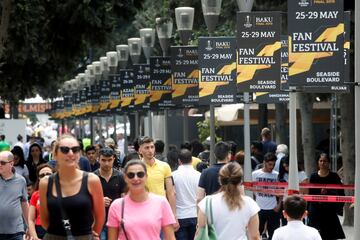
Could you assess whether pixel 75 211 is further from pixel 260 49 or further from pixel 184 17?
pixel 184 17

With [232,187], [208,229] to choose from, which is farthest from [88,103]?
[208,229]

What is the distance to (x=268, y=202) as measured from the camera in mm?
19609

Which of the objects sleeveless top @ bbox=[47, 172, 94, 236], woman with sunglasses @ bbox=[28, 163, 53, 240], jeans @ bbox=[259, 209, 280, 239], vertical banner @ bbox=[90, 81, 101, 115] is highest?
vertical banner @ bbox=[90, 81, 101, 115]

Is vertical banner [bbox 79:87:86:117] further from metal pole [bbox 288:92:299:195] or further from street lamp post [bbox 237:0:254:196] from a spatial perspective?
metal pole [bbox 288:92:299:195]

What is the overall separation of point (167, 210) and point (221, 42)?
12367 mm

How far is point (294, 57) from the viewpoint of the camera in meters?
14.9

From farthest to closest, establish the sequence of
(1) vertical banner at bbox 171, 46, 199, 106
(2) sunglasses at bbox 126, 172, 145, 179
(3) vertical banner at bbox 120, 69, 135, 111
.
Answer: (3) vertical banner at bbox 120, 69, 135, 111 → (1) vertical banner at bbox 171, 46, 199, 106 → (2) sunglasses at bbox 126, 172, 145, 179

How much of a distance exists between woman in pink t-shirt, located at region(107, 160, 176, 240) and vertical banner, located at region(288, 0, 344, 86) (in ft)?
16.8

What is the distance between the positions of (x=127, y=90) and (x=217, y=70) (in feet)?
47.6

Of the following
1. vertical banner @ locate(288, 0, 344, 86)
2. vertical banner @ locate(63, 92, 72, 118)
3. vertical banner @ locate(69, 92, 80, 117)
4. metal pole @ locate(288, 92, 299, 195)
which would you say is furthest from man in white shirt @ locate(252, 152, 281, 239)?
vertical banner @ locate(63, 92, 72, 118)

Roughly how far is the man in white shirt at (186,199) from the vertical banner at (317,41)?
2.29m

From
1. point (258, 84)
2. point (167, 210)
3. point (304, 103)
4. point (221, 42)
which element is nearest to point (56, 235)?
point (167, 210)

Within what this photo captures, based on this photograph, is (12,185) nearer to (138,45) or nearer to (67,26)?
(67,26)

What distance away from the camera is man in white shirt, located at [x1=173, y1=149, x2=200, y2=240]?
16.3 m
